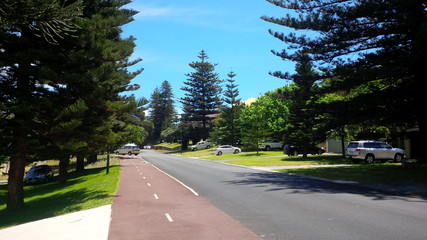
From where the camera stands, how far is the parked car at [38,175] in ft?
87.0

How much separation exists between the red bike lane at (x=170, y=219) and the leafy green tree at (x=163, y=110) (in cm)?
9627

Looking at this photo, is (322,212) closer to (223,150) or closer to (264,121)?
(264,121)

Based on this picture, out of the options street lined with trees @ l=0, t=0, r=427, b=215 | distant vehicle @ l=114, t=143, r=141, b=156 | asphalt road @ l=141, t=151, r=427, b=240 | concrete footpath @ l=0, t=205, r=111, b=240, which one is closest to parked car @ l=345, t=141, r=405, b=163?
street lined with trees @ l=0, t=0, r=427, b=215

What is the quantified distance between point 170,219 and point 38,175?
22.9 m

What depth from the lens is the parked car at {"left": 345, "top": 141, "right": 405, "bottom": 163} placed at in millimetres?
24609

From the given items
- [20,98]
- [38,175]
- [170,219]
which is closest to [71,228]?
[170,219]

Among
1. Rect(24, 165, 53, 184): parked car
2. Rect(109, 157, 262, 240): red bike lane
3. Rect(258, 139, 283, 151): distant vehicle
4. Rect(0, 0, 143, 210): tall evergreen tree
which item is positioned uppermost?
Rect(0, 0, 143, 210): tall evergreen tree

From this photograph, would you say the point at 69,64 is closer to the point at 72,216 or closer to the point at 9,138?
the point at 9,138

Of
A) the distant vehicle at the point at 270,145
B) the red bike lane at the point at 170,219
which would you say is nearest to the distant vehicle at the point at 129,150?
the distant vehicle at the point at 270,145

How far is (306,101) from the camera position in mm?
33344

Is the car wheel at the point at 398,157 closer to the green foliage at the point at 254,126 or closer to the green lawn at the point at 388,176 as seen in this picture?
the green lawn at the point at 388,176

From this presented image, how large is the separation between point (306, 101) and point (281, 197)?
2367 cm

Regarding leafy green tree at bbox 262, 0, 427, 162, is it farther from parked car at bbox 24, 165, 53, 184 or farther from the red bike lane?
parked car at bbox 24, 165, 53, 184

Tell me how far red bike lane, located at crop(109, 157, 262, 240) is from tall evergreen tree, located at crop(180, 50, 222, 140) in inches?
2376
